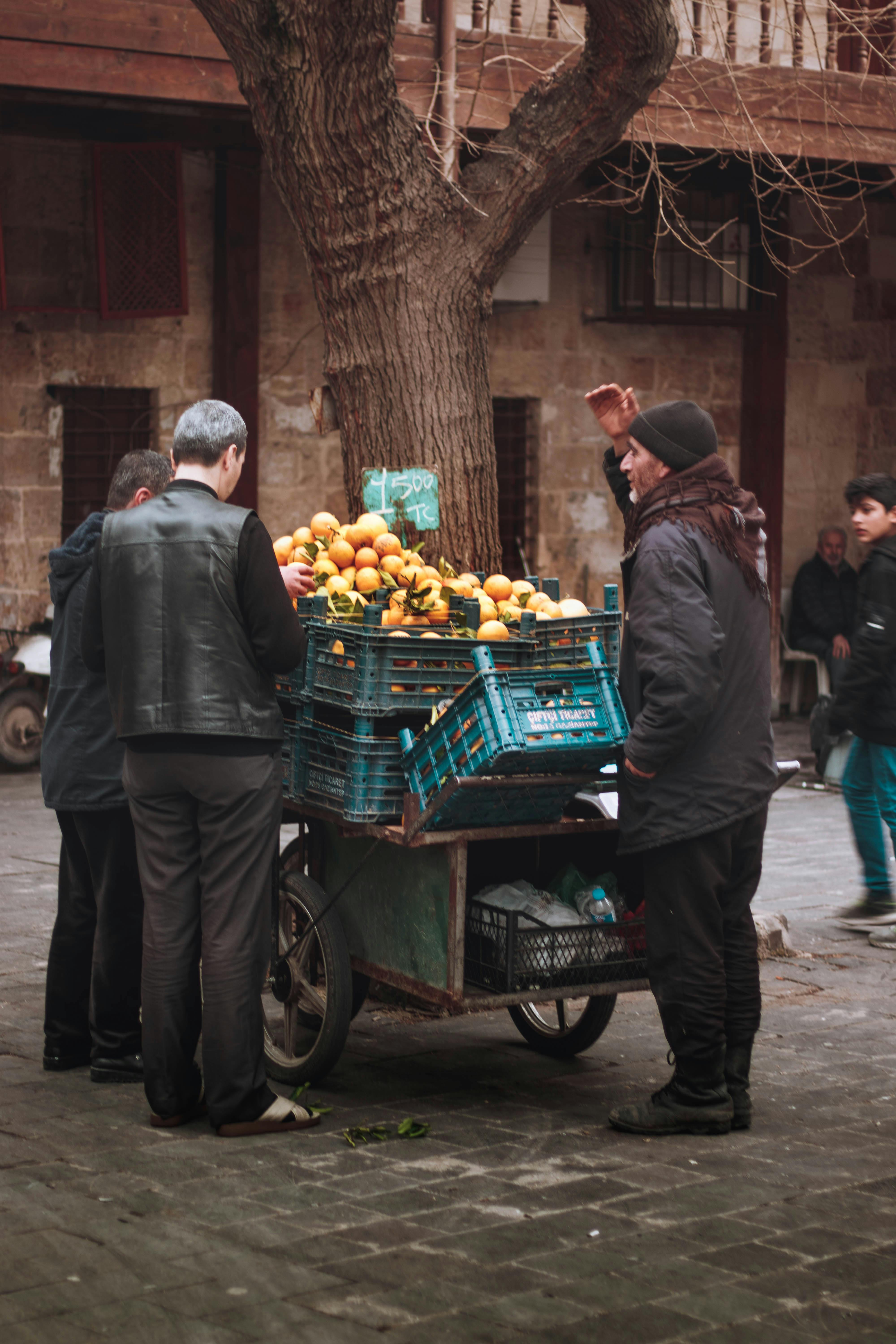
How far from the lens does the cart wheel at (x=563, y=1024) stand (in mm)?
5301

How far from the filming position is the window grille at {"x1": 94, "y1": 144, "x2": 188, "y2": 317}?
12.2 m

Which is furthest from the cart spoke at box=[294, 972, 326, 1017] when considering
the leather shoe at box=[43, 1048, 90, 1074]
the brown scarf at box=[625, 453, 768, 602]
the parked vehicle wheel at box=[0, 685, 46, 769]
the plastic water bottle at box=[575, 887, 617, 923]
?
the parked vehicle wheel at box=[0, 685, 46, 769]

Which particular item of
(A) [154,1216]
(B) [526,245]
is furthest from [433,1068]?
(B) [526,245]

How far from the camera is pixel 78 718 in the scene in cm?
514

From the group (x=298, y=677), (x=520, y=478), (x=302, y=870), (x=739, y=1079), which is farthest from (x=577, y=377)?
(x=739, y=1079)

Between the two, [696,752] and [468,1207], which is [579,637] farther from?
[468,1207]

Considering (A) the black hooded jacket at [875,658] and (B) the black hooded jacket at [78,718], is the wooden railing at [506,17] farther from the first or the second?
(B) the black hooded jacket at [78,718]

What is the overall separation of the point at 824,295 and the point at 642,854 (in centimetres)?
1173

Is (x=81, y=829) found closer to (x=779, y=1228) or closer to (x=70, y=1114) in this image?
(x=70, y=1114)

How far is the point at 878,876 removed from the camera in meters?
7.43

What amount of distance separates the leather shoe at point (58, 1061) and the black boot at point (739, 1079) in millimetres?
2020

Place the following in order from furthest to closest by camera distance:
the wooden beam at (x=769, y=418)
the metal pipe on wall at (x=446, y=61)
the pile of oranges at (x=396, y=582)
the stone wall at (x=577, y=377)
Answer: the wooden beam at (x=769, y=418) < the stone wall at (x=577, y=377) < the metal pipe on wall at (x=446, y=61) < the pile of oranges at (x=396, y=582)

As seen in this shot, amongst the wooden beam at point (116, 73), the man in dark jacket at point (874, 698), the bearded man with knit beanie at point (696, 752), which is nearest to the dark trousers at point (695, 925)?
the bearded man with knit beanie at point (696, 752)

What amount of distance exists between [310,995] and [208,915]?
689 mm
